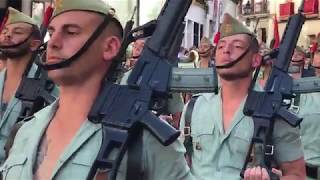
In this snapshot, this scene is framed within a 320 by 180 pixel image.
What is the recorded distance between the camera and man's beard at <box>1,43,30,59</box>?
504cm

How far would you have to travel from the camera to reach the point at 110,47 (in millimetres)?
2697

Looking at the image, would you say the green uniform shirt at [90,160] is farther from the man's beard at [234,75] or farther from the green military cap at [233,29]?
the green military cap at [233,29]

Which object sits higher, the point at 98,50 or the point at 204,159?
the point at 98,50

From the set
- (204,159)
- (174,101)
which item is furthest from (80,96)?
(174,101)

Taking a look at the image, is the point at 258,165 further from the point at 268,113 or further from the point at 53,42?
the point at 53,42

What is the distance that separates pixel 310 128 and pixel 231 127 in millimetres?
1968

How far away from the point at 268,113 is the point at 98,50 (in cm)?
215

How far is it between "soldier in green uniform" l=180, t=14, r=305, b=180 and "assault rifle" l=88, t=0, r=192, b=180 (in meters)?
1.52

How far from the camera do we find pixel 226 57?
450 centimetres

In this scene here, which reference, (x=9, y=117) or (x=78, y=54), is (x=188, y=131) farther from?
(x=78, y=54)

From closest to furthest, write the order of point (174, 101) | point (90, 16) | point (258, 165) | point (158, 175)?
point (158, 175)
point (90, 16)
point (258, 165)
point (174, 101)

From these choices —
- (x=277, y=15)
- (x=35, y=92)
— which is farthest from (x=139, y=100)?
(x=277, y=15)

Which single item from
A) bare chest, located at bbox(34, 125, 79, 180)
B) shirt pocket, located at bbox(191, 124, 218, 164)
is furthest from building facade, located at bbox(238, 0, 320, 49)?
bare chest, located at bbox(34, 125, 79, 180)

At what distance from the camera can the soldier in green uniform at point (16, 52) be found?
5.02m
